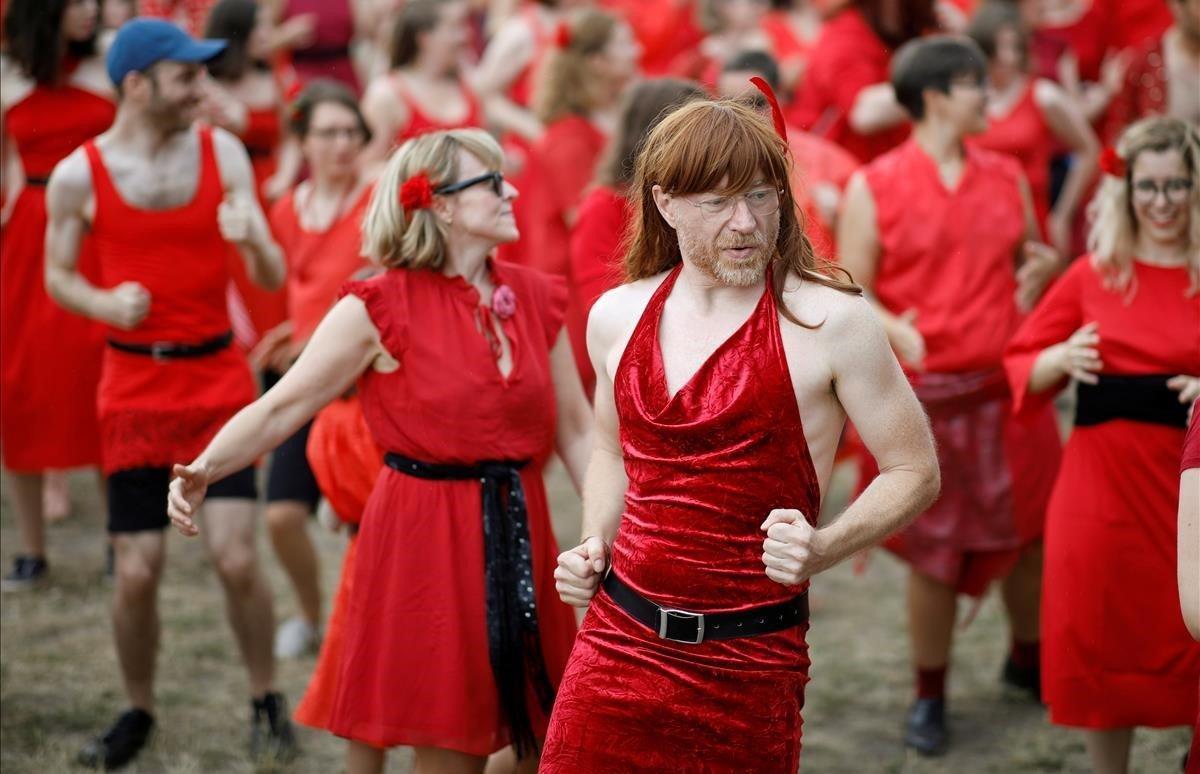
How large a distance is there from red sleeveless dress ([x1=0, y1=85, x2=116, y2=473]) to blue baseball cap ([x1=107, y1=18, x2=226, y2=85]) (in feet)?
4.36

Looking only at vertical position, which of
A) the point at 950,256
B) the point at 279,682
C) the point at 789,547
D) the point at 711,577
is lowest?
the point at 279,682

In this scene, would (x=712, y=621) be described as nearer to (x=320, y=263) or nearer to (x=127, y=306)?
(x=127, y=306)

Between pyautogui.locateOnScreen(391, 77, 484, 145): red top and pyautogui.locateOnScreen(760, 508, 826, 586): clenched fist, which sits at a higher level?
pyautogui.locateOnScreen(391, 77, 484, 145): red top

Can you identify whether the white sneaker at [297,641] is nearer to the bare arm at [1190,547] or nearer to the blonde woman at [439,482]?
the blonde woman at [439,482]

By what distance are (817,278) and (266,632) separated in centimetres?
281

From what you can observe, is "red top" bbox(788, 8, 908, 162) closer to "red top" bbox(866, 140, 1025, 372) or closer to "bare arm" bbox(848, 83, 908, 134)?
"bare arm" bbox(848, 83, 908, 134)

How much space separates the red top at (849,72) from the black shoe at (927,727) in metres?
2.99

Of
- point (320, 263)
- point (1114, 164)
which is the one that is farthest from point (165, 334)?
point (1114, 164)

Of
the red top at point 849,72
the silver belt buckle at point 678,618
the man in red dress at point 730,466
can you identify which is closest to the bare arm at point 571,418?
the man in red dress at point 730,466

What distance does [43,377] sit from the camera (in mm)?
6754

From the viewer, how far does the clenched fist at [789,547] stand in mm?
2965

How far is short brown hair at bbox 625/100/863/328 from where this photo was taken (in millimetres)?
3148

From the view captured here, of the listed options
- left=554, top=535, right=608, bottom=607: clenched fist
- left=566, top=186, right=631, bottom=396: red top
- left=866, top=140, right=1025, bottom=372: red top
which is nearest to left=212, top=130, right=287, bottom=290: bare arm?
left=566, top=186, right=631, bottom=396: red top

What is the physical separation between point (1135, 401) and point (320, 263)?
295 centimetres
